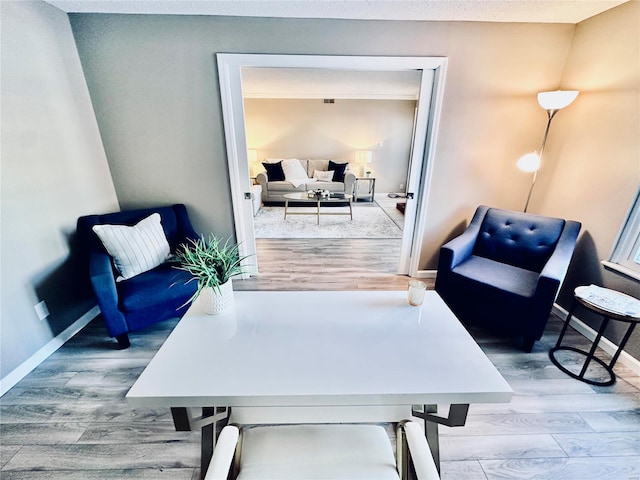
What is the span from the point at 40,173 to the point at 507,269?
11.1 feet

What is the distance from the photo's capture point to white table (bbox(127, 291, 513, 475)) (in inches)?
31.9

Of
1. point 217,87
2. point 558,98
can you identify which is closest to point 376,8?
point 217,87

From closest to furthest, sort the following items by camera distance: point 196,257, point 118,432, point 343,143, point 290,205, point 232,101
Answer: point 196,257, point 118,432, point 232,101, point 290,205, point 343,143

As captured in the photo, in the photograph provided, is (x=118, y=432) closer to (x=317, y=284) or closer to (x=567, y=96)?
(x=317, y=284)

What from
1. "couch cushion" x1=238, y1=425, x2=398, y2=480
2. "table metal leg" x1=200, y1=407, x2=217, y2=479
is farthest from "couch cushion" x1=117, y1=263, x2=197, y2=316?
"couch cushion" x1=238, y1=425, x2=398, y2=480

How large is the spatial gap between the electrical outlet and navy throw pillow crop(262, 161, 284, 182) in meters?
4.42

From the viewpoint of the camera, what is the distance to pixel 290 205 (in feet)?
18.8

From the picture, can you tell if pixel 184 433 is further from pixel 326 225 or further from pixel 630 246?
pixel 326 225

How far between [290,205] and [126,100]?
3.66 meters

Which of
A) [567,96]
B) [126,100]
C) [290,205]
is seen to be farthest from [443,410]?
[290,205]

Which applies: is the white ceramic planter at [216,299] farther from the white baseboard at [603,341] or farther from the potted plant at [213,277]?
the white baseboard at [603,341]

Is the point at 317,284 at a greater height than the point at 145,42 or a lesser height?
lesser

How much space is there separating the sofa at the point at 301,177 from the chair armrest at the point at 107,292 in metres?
3.90

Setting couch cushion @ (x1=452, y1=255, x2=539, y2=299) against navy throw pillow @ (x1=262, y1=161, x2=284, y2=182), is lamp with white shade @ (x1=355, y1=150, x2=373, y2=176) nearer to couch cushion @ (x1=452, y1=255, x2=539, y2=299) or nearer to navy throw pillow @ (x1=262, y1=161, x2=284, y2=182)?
navy throw pillow @ (x1=262, y1=161, x2=284, y2=182)
